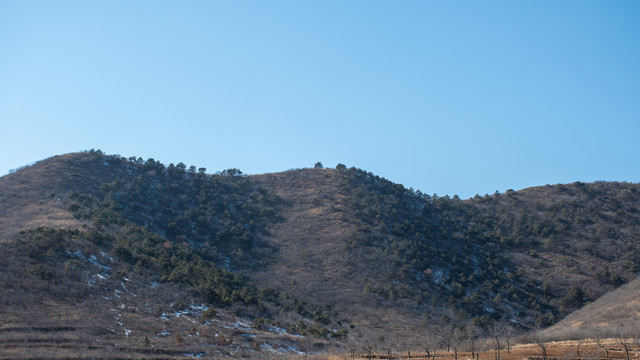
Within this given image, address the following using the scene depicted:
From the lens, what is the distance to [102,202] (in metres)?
57.9

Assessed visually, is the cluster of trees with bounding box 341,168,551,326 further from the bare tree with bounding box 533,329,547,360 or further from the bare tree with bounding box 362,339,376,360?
the bare tree with bounding box 362,339,376,360

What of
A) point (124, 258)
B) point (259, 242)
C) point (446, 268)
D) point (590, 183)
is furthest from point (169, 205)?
point (590, 183)

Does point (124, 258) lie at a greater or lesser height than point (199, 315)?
greater

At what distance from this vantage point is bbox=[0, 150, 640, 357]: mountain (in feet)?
99.2

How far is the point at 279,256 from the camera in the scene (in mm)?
58312

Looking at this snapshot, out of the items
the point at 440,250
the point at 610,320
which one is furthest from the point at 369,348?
the point at 440,250

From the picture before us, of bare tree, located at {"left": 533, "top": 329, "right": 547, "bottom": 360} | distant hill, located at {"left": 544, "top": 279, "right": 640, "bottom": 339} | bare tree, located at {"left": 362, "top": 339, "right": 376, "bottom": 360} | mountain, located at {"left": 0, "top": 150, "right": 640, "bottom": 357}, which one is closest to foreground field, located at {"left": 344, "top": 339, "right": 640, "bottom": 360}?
bare tree, located at {"left": 533, "top": 329, "right": 547, "bottom": 360}

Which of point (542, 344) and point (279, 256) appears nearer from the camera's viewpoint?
point (542, 344)

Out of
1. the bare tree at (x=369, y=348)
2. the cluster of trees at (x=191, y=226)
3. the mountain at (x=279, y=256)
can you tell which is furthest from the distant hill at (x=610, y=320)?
the cluster of trees at (x=191, y=226)

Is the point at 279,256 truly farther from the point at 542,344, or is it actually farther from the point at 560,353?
the point at 560,353

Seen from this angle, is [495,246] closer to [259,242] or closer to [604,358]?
[259,242]

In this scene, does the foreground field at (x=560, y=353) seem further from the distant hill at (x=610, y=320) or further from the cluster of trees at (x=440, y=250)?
the cluster of trees at (x=440, y=250)

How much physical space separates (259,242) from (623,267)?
45400 millimetres

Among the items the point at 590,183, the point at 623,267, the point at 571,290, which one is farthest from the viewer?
the point at 590,183
